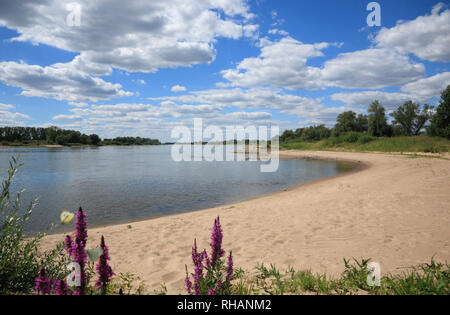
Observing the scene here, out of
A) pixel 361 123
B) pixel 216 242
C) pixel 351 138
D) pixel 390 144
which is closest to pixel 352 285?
pixel 216 242

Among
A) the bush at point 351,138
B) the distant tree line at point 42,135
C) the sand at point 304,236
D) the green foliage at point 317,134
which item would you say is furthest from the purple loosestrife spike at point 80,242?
the distant tree line at point 42,135

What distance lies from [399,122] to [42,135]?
160m

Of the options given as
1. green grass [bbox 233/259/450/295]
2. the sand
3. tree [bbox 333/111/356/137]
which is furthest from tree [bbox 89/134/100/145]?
green grass [bbox 233/259/450/295]

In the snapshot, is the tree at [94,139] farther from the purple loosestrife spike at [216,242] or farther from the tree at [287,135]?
the purple loosestrife spike at [216,242]

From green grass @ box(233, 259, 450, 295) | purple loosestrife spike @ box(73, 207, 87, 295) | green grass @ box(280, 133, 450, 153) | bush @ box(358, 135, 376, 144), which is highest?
bush @ box(358, 135, 376, 144)

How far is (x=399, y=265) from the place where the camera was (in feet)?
14.4

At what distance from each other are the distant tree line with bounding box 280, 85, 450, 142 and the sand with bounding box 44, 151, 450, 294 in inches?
1521

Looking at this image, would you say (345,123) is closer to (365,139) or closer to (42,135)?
(365,139)

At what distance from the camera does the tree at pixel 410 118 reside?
70.1 meters

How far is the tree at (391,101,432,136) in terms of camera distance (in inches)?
2758

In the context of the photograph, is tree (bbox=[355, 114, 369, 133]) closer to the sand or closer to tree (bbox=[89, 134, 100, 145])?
the sand

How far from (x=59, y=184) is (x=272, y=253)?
1983 centimetres

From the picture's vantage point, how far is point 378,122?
6844 cm
